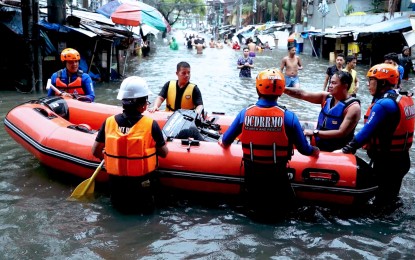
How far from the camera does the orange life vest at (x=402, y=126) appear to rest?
3.91 metres

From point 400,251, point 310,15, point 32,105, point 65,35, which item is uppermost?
point 310,15

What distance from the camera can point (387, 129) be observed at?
397 cm

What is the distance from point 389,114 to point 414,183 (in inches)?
69.6

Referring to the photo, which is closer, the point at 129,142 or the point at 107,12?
the point at 129,142

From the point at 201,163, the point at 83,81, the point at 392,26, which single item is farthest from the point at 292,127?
the point at 392,26

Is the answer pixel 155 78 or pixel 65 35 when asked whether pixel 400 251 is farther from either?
pixel 155 78

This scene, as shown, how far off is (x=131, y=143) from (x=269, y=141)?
117cm

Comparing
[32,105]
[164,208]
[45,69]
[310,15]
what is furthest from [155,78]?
[310,15]

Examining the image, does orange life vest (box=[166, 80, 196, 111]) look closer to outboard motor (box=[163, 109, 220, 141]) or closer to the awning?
outboard motor (box=[163, 109, 220, 141])

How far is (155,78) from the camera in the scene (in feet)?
49.9

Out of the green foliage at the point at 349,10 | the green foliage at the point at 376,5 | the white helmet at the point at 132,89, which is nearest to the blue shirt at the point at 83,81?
the white helmet at the point at 132,89

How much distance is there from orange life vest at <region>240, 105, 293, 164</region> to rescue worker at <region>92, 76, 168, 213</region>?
30.4 inches

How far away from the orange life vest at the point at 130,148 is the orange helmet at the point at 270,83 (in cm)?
100

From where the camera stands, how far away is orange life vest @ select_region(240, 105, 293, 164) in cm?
362
